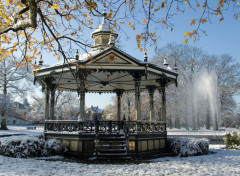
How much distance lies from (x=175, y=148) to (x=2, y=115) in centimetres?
3669

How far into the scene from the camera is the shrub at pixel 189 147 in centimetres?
1402

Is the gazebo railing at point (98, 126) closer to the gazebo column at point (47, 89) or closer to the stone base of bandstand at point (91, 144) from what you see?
the stone base of bandstand at point (91, 144)

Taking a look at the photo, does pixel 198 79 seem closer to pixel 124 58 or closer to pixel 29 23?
pixel 124 58

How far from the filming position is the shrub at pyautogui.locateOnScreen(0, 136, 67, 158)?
40.8 feet

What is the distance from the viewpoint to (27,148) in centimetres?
1257

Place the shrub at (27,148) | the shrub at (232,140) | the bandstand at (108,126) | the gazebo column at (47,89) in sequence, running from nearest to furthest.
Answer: the shrub at (27,148), the bandstand at (108,126), the gazebo column at (47,89), the shrub at (232,140)

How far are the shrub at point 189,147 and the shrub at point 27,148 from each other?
6741 mm

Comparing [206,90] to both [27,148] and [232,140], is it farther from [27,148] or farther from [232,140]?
[27,148]

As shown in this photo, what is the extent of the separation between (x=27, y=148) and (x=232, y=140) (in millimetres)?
13959

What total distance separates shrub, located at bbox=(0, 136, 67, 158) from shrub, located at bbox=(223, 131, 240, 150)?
1211 cm

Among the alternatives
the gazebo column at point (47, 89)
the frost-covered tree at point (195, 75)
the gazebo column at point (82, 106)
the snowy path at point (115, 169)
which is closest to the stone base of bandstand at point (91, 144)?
the gazebo column at point (82, 106)

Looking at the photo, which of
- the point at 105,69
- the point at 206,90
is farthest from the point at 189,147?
the point at 206,90

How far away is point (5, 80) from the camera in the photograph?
4169 centimetres

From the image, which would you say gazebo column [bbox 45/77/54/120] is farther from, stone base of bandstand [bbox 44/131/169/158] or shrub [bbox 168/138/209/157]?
shrub [bbox 168/138/209/157]
